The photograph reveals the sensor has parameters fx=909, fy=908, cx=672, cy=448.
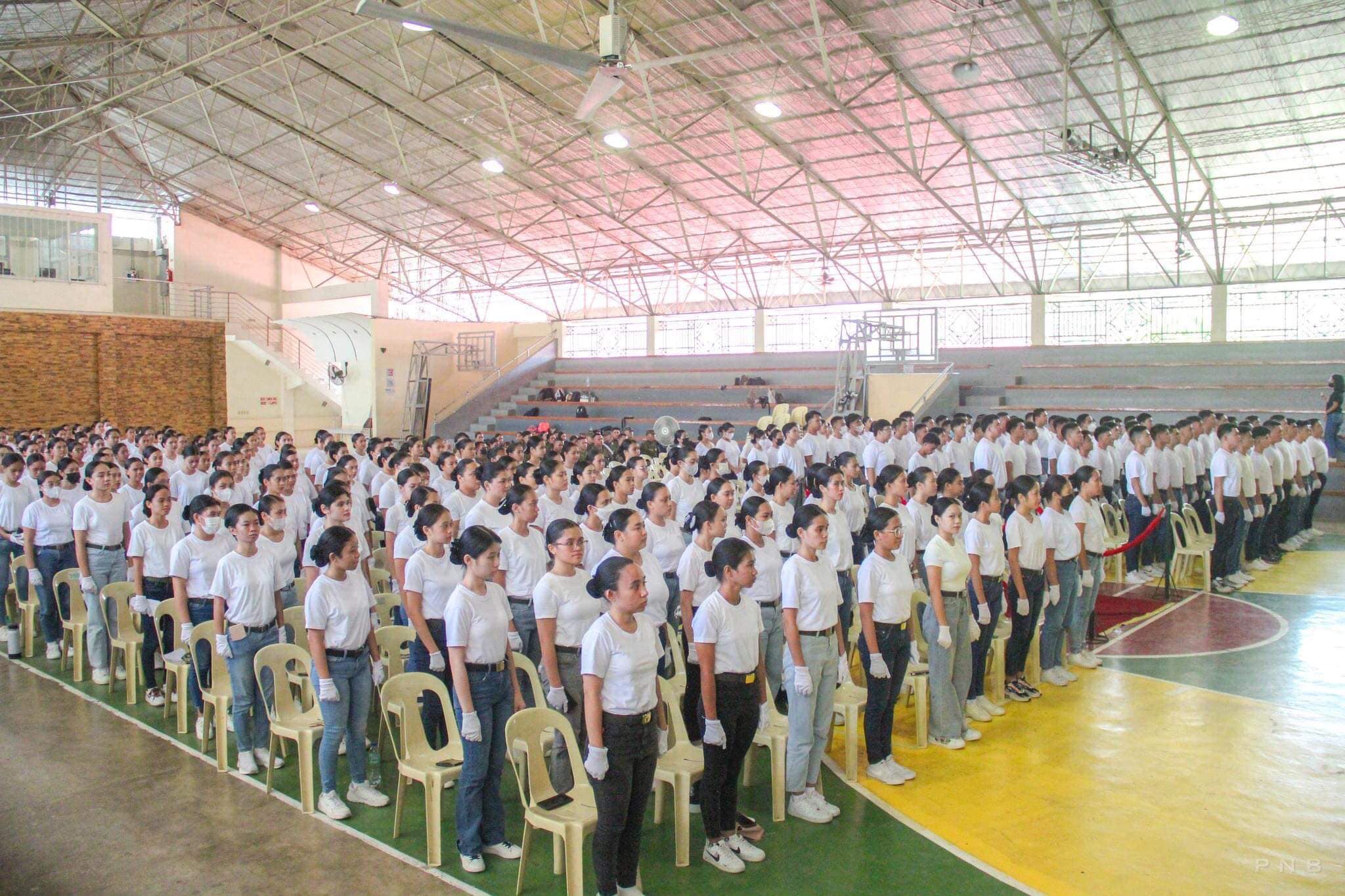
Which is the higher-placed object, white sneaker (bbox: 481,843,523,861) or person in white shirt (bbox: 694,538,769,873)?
person in white shirt (bbox: 694,538,769,873)

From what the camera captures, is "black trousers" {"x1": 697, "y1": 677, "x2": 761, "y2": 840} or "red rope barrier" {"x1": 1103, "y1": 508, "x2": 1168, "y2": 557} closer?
"black trousers" {"x1": 697, "y1": 677, "x2": 761, "y2": 840}

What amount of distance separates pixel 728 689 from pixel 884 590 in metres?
1.39

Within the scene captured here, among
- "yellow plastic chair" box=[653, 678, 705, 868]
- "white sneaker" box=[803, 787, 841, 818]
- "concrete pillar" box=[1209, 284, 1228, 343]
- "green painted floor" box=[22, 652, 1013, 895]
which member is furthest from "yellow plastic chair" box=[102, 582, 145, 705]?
"concrete pillar" box=[1209, 284, 1228, 343]

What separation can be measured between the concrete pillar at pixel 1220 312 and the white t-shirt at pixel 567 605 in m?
21.3

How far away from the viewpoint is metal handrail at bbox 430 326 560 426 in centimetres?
2612

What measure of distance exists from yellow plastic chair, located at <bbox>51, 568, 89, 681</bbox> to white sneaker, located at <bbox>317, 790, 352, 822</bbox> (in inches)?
143

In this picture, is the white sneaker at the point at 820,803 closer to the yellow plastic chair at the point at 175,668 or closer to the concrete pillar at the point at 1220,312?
the yellow plastic chair at the point at 175,668

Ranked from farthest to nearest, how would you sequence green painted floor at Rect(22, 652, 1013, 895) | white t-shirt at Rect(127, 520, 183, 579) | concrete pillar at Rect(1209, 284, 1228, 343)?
concrete pillar at Rect(1209, 284, 1228, 343) → white t-shirt at Rect(127, 520, 183, 579) → green painted floor at Rect(22, 652, 1013, 895)

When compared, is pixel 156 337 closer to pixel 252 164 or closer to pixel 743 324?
pixel 252 164

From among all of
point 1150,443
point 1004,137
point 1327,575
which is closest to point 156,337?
A: point 1004,137

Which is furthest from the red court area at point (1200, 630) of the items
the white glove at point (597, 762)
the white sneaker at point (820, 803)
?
the white glove at point (597, 762)

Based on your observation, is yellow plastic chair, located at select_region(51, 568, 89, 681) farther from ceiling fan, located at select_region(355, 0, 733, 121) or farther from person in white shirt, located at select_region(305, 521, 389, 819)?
ceiling fan, located at select_region(355, 0, 733, 121)

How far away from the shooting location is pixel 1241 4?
544 inches

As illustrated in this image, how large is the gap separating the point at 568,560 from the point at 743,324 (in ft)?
83.7
